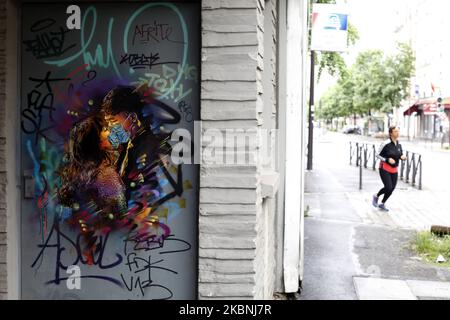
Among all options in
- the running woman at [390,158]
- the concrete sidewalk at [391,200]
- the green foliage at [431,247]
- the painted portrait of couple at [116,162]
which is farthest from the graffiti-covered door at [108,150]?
the running woman at [390,158]

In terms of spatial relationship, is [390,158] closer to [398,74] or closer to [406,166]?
[406,166]

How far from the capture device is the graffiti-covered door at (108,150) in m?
3.85

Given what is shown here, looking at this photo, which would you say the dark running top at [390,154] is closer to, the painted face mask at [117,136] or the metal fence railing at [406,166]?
the metal fence railing at [406,166]

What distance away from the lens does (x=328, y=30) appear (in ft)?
32.0

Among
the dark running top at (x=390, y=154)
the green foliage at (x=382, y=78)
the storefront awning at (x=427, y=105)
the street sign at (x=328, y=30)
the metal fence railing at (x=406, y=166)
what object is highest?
the green foliage at (x=382, y=78)

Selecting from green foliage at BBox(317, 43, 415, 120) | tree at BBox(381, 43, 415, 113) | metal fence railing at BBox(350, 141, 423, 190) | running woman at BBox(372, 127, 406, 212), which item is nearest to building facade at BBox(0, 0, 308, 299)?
running woman at BBox(372, 127, 406, 212)

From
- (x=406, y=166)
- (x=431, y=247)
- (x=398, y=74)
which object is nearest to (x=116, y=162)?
(x=431, y=247)

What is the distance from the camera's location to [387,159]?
1132cm

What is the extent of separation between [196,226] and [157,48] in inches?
48.2

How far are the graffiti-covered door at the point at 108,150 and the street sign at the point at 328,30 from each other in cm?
611

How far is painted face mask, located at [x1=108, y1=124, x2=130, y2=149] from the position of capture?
388cm

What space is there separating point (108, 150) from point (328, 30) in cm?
674

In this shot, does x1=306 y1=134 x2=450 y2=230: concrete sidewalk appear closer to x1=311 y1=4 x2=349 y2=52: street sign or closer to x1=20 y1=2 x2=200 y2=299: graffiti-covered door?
x1=311 y1=4 x2=349 y2=52: street sign

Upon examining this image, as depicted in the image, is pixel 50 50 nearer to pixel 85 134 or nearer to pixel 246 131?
pixel 85 134
